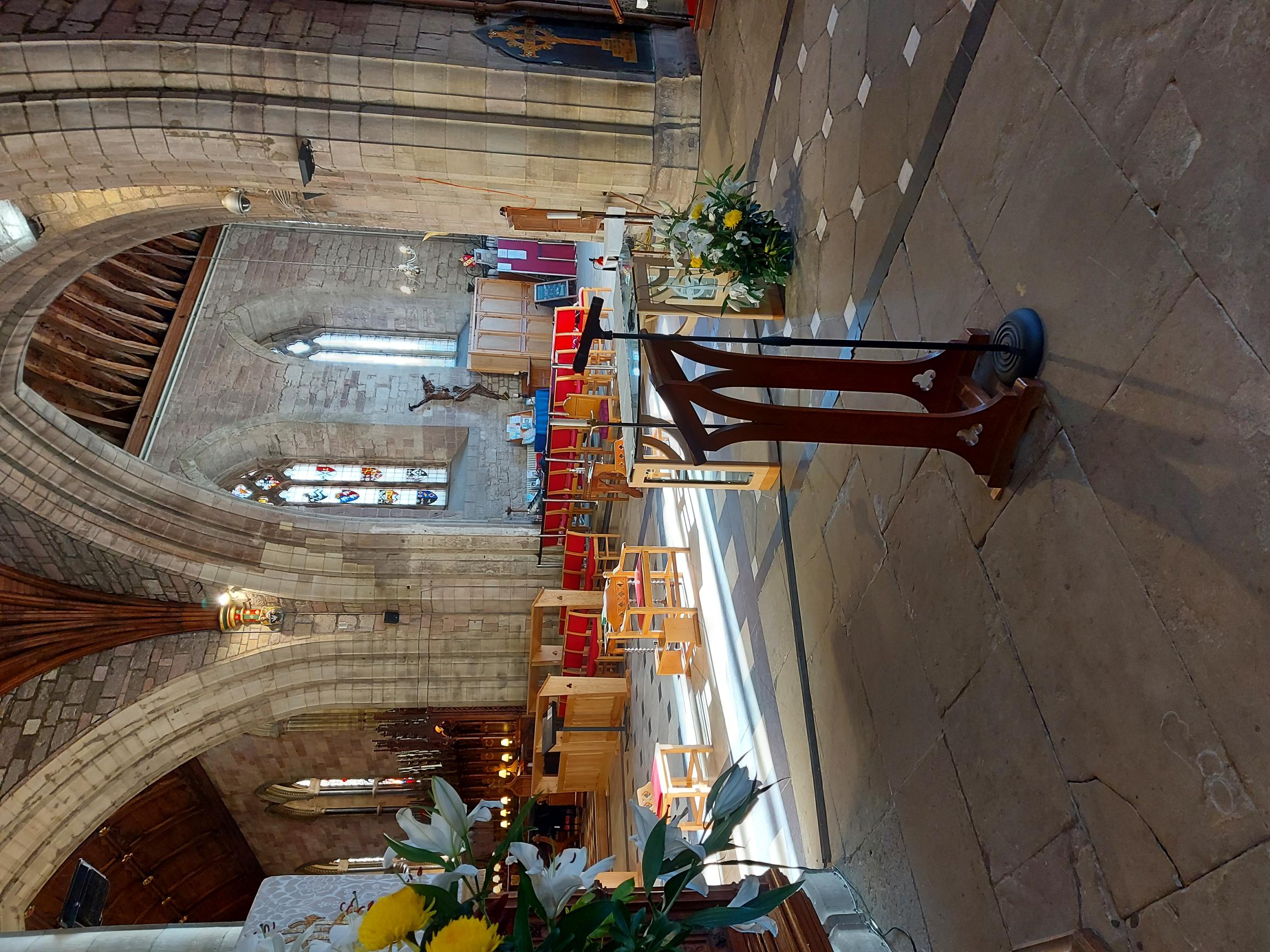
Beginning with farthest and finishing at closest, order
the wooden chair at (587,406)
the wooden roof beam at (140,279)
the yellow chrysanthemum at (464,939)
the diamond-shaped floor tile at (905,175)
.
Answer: the wooden roof beam at (140,279), the wooden chair at (587,406), the diamond-shaped floor tile at (905,175), the yellow chrysanthemum at (464,939)

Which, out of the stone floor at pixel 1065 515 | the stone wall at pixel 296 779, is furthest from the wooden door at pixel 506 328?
the stone floor at pixel 1065 515

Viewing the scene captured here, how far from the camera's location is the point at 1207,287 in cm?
143

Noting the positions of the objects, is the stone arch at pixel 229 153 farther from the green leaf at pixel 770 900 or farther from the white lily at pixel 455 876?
the green leaf at pixel 770 900

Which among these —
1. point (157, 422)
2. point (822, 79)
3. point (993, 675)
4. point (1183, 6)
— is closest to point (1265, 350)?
point (1183, 6)

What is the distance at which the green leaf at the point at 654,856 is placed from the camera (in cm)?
117

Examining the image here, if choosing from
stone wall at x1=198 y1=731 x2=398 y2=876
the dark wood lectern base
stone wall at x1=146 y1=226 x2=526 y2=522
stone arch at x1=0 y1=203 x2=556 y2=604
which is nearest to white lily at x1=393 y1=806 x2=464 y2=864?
the dark wood lectern base

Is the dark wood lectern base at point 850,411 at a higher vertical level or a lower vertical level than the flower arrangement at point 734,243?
lower

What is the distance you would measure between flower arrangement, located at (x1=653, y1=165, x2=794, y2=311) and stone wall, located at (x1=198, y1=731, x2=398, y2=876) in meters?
8.60

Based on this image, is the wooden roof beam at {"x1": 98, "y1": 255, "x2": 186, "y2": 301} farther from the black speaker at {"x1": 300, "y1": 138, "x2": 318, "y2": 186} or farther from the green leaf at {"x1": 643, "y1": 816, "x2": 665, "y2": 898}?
the green leaf at {"x1": 643, "y1": 816, "x2": 665, "y2": 898}

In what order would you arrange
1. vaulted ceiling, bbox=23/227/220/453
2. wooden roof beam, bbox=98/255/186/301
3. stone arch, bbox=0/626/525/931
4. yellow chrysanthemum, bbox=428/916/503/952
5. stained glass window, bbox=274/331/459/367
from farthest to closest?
stained glass window, bbox=274/331/459/367 < wooden roof beam, bbox=98/255/186/301 < vaulted ceiling, bbox=23/227/220/453 < stone arch, bbox=0/626/525/931 < yellow chrysanthemum, bbox=428/916/503/952

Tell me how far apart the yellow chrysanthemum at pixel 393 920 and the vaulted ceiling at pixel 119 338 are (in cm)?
1068

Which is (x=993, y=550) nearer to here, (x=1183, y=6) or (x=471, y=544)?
(x=1183, y=6)

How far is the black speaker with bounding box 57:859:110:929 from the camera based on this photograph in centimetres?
575

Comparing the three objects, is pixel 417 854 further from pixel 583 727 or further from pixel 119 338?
pixel 119 338
